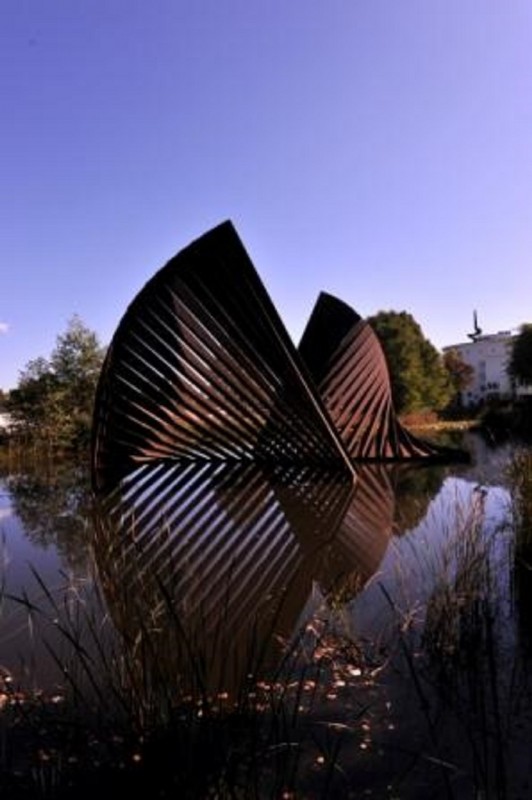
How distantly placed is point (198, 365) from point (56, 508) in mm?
3612

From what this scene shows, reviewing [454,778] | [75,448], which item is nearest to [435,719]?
[454,778]

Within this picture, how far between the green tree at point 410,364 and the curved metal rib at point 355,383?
1476 cm

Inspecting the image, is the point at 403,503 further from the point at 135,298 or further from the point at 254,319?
the point at 135,298

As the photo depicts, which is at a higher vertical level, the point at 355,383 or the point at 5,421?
the point at 5,421

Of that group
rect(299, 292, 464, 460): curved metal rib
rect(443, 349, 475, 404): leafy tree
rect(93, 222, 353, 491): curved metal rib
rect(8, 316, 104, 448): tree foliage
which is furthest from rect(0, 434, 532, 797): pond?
rect(443, 349, 475, 404): leafy tree

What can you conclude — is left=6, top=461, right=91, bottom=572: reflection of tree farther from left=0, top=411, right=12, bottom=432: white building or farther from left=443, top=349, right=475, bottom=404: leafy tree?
left=443, top=349, right=475, bottom=404: leafy tree

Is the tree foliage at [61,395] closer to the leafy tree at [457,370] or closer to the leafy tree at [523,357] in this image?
the leafy tree at [523,357]

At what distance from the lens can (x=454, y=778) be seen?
2463mm

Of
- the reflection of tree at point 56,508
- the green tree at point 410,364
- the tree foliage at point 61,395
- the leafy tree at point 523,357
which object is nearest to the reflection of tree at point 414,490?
the reflection of tree at point 56,508

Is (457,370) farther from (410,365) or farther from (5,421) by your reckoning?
(5,421)

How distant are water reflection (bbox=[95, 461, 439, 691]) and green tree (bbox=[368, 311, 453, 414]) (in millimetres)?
19067

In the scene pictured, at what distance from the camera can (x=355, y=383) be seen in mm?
16266

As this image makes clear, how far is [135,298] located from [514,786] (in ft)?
32.7

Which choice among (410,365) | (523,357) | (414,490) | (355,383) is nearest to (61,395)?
(355,383)
